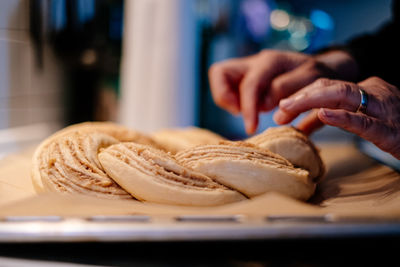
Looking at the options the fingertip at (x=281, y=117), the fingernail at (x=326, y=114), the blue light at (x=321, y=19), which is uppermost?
the blue light at (x=321, y=19)

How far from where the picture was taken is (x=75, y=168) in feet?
2.18

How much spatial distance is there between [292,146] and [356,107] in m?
0.15

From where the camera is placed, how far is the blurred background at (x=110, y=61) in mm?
1229

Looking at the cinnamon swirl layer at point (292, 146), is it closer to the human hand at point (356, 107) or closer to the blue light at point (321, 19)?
the human hand at point (356, 107)

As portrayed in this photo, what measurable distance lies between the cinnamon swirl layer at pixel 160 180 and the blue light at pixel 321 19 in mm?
3303

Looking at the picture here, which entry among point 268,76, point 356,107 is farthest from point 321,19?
point 356,107

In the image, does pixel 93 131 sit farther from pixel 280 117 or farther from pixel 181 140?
pixel 280 117

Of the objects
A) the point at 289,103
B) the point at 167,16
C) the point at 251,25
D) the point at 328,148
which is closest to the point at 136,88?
the point at 167,16

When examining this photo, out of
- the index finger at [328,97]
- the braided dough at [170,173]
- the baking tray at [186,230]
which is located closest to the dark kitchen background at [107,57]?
the braided dough at [170,173]

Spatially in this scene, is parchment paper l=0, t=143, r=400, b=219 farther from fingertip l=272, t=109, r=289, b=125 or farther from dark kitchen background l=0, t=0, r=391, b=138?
dark kitchen background l=0, t=0, r=391, b=138

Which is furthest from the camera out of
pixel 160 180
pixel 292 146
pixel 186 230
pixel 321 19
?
pixel 321 19

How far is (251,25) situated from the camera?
3250mm

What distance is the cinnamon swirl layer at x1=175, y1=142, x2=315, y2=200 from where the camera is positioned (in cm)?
64

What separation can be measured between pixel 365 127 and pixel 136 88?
49.7 inches
